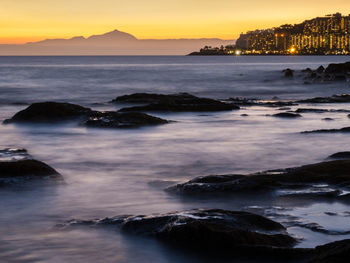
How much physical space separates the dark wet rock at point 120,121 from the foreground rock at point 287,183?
8779 millimetres

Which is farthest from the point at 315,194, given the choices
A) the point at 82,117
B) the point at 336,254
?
the point at 82,117

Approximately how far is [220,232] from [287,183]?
3.15m

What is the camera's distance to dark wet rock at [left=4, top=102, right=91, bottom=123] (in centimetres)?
2003

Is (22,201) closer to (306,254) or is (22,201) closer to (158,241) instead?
(158,241)

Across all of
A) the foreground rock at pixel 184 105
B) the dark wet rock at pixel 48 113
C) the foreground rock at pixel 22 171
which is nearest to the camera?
the foreground rock at pixel 22 171

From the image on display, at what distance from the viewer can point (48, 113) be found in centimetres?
2022

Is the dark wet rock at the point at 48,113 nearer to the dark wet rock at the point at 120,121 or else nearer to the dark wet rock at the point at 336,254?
the dark wet rock at the point at 120,121

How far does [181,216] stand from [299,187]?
2922 mm

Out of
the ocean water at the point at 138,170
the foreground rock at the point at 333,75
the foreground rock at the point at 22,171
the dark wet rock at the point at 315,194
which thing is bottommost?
the foreground rock at the point at 333,75

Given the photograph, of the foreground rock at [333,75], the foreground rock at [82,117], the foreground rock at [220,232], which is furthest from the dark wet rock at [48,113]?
the foreground rock at [333,75]

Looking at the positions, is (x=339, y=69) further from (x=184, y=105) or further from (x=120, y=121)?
(x=120, y=121)

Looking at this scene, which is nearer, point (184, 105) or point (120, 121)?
point (120, 121)

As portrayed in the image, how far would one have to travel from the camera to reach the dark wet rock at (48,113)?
20.0 m

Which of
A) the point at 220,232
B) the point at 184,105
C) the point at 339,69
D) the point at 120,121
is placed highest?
the point at 220,232
